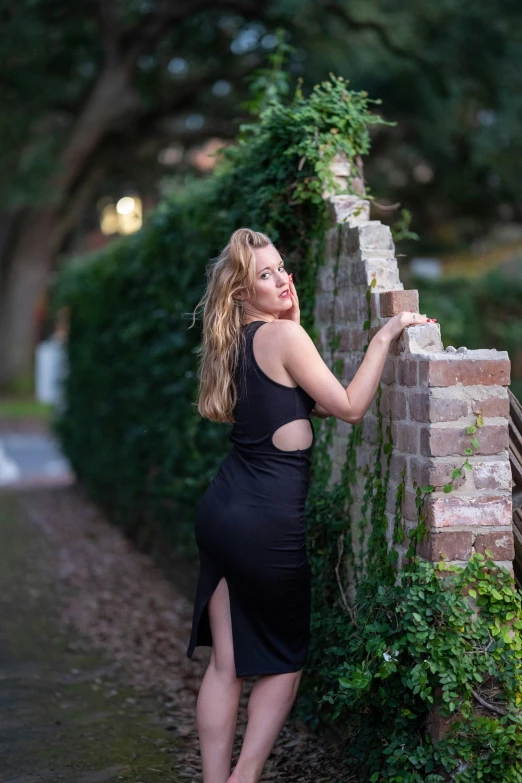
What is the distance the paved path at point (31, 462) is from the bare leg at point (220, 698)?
970 centimetres

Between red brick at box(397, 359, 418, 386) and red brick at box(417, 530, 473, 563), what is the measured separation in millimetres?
510

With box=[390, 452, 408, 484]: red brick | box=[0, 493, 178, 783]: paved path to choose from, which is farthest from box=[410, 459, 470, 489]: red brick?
box=[0, 493, 178, 783]: paved path

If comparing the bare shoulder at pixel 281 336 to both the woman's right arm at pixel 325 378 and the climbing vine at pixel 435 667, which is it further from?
the climbing vine at pixel 435 667

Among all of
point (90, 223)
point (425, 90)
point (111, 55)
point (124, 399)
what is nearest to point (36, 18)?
point (111, 55)

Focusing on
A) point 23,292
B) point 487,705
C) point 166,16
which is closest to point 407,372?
point 487,705

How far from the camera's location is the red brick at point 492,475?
123 inches

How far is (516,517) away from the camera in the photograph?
3.29 m

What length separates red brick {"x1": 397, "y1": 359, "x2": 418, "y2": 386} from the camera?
3.20 metres

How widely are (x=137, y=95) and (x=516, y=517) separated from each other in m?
17.6

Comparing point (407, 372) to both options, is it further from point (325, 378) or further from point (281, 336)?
point (281, 336)

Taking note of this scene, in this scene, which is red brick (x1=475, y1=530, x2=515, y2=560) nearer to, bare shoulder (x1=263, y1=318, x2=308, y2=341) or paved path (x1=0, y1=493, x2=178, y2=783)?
bare shoulder (x1=263, y1=318, x2=308, y2=341)

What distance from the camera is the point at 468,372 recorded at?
310 cm

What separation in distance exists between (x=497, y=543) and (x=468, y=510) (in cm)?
15

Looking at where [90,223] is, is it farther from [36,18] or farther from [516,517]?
[516,517]
